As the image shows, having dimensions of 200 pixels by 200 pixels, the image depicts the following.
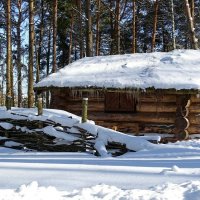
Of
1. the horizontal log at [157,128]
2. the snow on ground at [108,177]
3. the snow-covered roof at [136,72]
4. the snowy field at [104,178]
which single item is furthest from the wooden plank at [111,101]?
the snowy field at [104,178]

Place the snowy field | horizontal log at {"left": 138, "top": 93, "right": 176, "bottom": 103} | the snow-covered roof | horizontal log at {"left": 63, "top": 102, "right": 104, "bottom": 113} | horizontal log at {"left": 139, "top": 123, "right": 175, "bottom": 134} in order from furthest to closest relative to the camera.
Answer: horizontal log at {"left": 63, "top": 102, "right": 104, "bottom": 113} < horizontal log at {"left": 139, "top": 123, "right": 175, "bottom": 134} < horizontal log at {"left": 138, "top": 93, "right": 176, "bottom": 103} < the snow-covered roof < the snowy field

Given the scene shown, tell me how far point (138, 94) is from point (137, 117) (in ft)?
2.83

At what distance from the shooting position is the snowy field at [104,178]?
5.47 meters

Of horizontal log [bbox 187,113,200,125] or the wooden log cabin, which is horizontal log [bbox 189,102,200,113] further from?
horizontal log [bbox 187,113,200,125]

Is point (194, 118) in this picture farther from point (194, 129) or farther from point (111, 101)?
point (111, 101)

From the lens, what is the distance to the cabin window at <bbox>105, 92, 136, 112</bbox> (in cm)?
1428

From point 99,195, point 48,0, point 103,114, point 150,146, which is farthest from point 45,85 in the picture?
point 48,0

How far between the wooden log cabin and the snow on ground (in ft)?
12.3

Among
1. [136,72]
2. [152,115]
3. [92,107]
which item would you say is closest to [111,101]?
[92,107]

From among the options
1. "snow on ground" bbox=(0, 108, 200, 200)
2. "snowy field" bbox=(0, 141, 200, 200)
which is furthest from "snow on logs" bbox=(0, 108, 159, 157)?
"snowy field" bbox=(0, 141, 200, 200)

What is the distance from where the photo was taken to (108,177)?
6.52 m

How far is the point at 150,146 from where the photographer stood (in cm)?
958

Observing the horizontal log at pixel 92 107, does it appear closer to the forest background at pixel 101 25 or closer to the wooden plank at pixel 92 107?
the wooden plank at pixel 92 107

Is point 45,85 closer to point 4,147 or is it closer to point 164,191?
point 4,147
